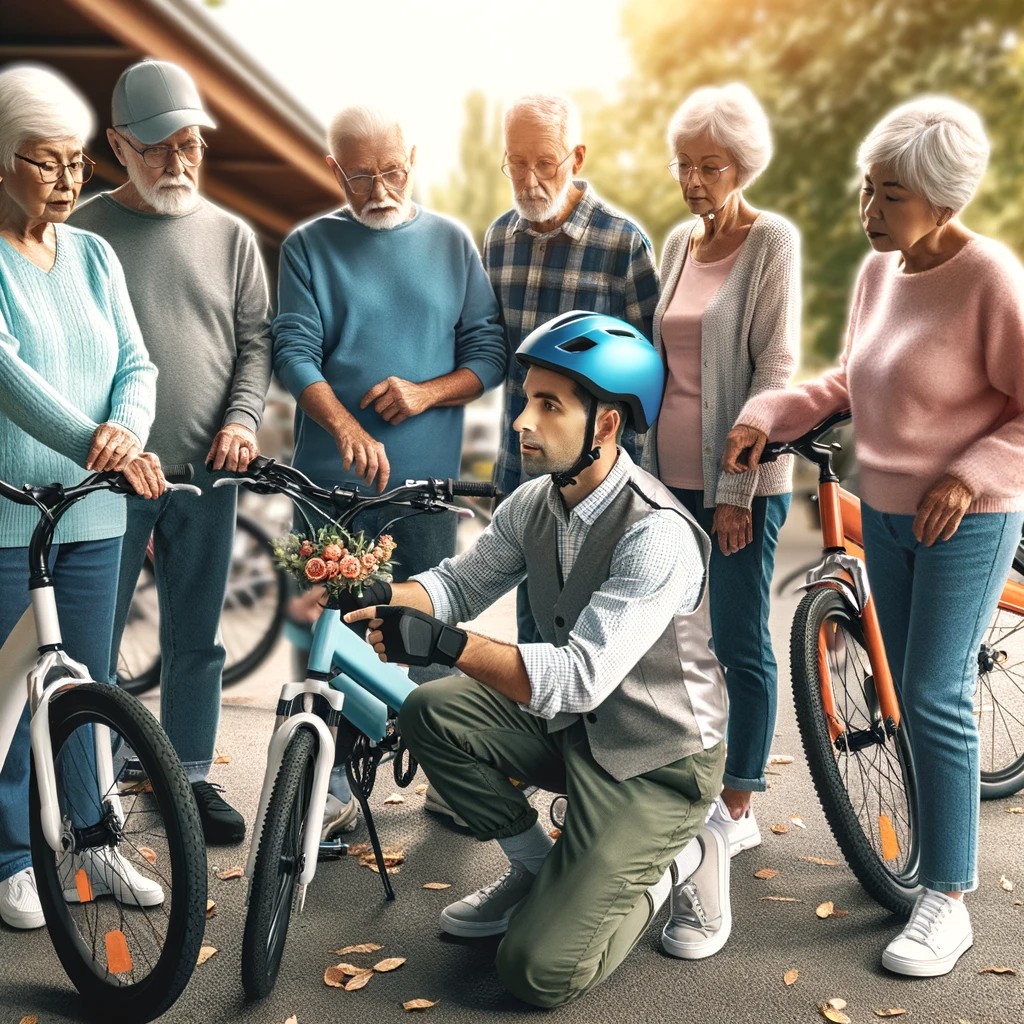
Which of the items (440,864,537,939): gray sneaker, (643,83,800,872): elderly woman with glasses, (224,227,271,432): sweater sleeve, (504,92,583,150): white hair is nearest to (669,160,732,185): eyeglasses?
(643,83,800,872): elderly woman with glasses

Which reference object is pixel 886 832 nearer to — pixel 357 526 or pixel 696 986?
pixel 696 986

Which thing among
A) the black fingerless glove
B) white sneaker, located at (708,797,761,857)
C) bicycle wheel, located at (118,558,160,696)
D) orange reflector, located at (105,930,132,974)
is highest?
the black fingerless glove

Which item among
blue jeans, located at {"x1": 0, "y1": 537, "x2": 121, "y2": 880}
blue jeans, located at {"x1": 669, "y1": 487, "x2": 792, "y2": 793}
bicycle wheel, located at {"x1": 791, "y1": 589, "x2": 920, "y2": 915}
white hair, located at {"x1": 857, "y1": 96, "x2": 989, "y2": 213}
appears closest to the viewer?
white hair, located at {"x1": 857, "y1": 96, "x2": 989, "y2": 213}

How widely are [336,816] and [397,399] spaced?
3.92 feet

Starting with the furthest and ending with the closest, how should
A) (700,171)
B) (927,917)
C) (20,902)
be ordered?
(700,171)
(20,902)
(927,917)

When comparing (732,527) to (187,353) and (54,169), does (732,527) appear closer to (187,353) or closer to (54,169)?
(187,353)

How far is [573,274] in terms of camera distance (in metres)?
3.85

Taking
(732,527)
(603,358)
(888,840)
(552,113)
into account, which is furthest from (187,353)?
(888,840)

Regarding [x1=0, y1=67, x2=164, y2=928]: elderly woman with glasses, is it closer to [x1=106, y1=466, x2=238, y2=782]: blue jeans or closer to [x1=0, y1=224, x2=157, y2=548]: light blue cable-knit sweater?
[x1=0, y1=224, x2=157, y2=548]: light blue cable-knit sweater

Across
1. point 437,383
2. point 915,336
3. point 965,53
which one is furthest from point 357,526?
point 965,53

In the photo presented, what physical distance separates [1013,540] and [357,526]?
1.74 meters

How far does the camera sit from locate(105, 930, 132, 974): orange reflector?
2.96 meters

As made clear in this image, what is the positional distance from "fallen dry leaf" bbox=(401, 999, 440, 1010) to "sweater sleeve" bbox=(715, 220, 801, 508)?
1.40m

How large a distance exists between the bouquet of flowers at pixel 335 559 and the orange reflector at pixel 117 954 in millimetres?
882
